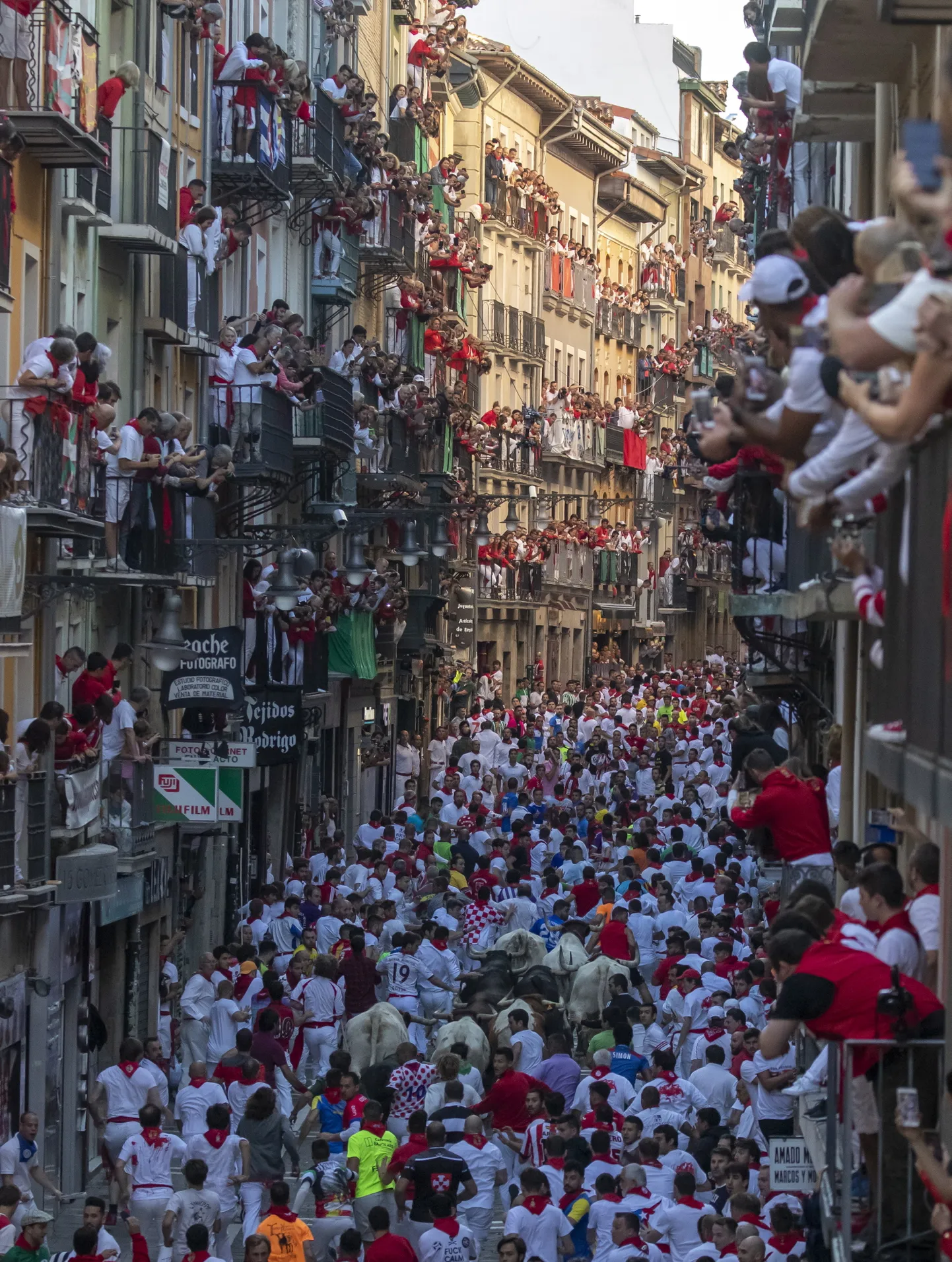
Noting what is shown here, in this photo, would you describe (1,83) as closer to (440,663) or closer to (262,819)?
(262,819)

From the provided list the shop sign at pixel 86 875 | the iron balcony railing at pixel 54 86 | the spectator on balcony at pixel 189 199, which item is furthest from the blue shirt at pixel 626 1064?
the spectator on balcony at pixel 189 199

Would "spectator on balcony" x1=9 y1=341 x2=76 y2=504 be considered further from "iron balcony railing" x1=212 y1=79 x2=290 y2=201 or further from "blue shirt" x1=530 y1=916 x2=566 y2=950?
"iron balcony railing" x1=212 y1=79 x2=290 y2=201

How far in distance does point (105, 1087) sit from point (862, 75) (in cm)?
838

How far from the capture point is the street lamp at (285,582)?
92.9 ft

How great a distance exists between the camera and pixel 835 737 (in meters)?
19.5

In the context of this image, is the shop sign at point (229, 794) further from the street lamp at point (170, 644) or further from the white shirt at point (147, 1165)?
the white shirt at point (147, 1165)

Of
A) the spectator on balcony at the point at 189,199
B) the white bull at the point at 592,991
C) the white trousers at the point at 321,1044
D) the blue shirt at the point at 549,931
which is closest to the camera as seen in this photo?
the white bull at the point at 592,991

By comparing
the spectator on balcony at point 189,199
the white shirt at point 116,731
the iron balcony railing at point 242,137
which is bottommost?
the white shirt at point 116,731

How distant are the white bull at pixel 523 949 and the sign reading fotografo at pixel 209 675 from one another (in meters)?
4.73

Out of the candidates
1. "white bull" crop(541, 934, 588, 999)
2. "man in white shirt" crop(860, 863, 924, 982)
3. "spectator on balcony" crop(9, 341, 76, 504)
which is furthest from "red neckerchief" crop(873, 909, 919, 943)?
"white bull" crop(541, 934, 588, 999)

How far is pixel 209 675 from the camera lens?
26.2 meters

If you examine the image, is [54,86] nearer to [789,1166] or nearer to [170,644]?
[170,644]

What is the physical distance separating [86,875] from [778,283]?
43.4 feet

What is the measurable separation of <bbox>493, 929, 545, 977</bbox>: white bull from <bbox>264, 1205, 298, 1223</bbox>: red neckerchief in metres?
7.52
